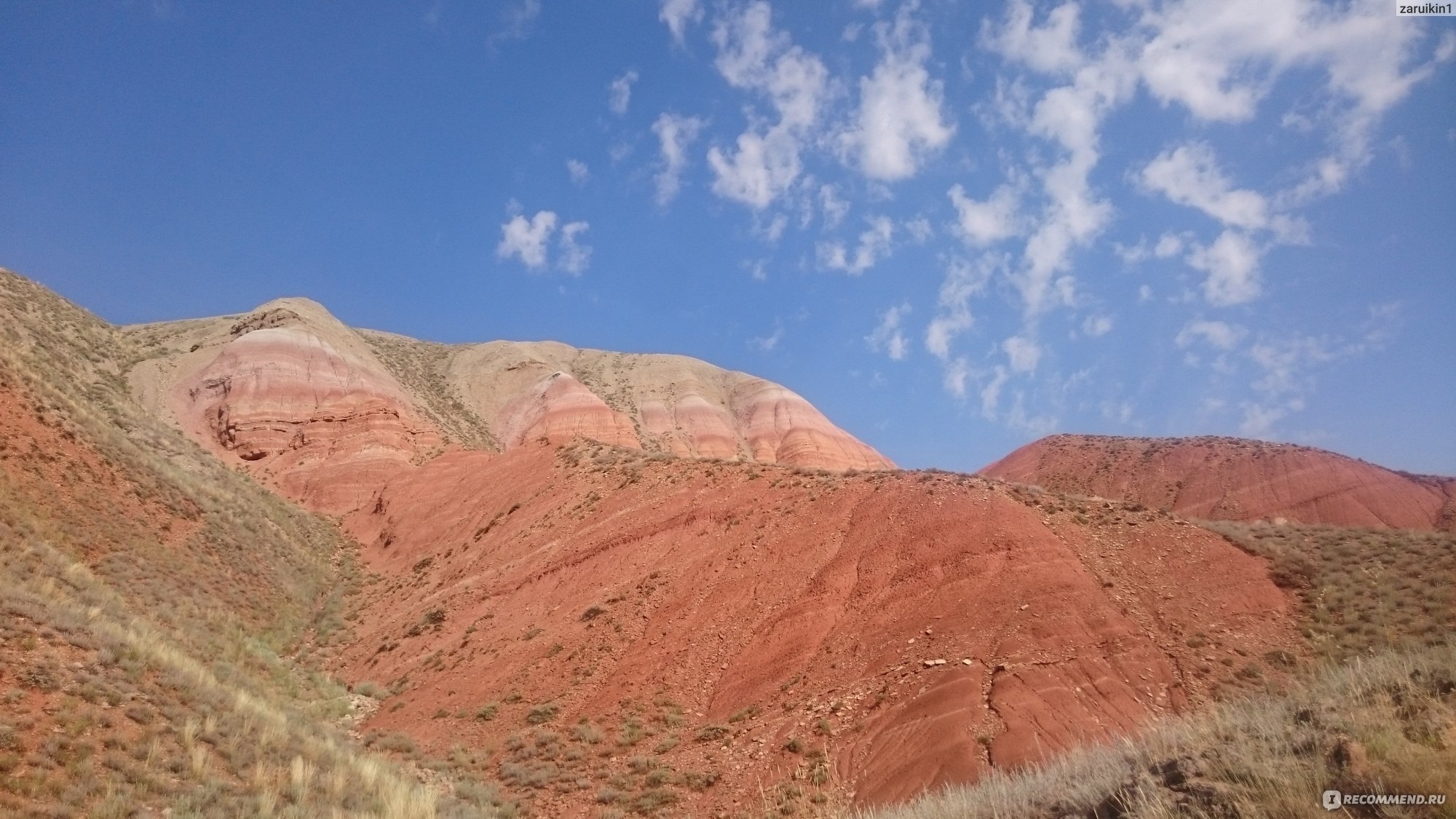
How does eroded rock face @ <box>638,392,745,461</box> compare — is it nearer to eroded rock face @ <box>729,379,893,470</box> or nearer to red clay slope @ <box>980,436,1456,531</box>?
eroded rock face @ <box>729,379,893,470</box>

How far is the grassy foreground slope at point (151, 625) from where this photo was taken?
7.43 m

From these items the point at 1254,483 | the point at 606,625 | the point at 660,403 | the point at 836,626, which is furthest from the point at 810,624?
the point at 660,403

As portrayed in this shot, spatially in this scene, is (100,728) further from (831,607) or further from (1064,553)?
(1064,553)

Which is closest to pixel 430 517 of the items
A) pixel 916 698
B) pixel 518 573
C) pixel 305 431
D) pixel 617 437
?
pixel 518 573

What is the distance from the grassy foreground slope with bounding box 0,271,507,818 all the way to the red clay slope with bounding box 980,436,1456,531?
38465mm

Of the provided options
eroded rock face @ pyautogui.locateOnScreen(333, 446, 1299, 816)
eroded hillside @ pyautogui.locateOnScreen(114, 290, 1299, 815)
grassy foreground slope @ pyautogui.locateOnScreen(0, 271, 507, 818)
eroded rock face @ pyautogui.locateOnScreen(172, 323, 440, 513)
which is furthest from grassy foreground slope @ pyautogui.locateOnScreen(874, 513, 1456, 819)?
eroded rock face @ pyautogui.locateOnScreen(172, 323, 440, 513)

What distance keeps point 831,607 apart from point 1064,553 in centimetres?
519

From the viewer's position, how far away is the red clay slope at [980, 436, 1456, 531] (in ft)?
158

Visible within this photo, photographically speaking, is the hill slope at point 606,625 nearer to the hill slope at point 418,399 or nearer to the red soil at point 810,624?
the red soil at point 810,624

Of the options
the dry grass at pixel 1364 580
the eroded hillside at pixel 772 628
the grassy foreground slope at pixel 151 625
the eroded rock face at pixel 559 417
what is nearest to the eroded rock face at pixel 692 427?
the eroded rock face at pixel 559 417

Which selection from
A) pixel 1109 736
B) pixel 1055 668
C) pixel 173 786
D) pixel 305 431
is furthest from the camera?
pixel 305 431

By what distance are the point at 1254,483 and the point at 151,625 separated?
62573mm

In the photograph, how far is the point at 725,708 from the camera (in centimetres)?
1471

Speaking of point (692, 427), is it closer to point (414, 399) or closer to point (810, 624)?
point (414, 399)
